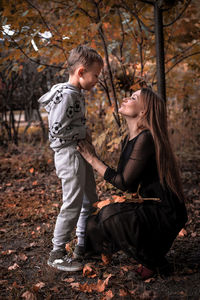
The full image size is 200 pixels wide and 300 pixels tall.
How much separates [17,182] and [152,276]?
3036 mm

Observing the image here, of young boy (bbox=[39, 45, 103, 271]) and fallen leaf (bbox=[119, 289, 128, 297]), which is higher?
young boy (bbox=[39, 45, 103, 271])

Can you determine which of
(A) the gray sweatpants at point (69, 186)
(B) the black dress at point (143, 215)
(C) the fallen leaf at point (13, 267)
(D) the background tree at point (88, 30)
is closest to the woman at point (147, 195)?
(B) the black dress at point (143, 215)

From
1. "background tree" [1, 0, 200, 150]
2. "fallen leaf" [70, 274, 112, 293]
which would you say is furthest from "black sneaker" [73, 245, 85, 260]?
"background tree" [1, 0, 200, 150]

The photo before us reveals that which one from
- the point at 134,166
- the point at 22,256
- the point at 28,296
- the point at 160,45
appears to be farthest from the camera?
the point at 160,45

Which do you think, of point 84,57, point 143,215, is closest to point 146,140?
point 143,215

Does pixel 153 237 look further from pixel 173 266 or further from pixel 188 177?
pixel 188 177

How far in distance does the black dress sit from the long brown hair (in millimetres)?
41

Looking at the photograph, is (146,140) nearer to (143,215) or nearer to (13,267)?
(143,215)

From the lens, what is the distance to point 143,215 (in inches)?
75.7

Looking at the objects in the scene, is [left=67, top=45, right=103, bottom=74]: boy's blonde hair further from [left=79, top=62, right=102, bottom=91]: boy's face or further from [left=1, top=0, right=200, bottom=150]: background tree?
[left=1, top=0, right=200, bottom=150]: background tree

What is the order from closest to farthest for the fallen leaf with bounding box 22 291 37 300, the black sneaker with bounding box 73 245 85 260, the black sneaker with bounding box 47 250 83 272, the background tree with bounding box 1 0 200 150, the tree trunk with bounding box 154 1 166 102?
the fallen leaf with bounding box 22 291 37 300, the black sneaker with bounding box 47 250 83 272, the black sneaker with bounding box 73 245 85 260, the background tree with bounding box 1 0 200 150, the tree trunk with bounding box 154 1 166 102

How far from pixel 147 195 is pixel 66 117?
2.52ft

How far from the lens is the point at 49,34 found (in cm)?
309

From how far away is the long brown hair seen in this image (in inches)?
76.8
